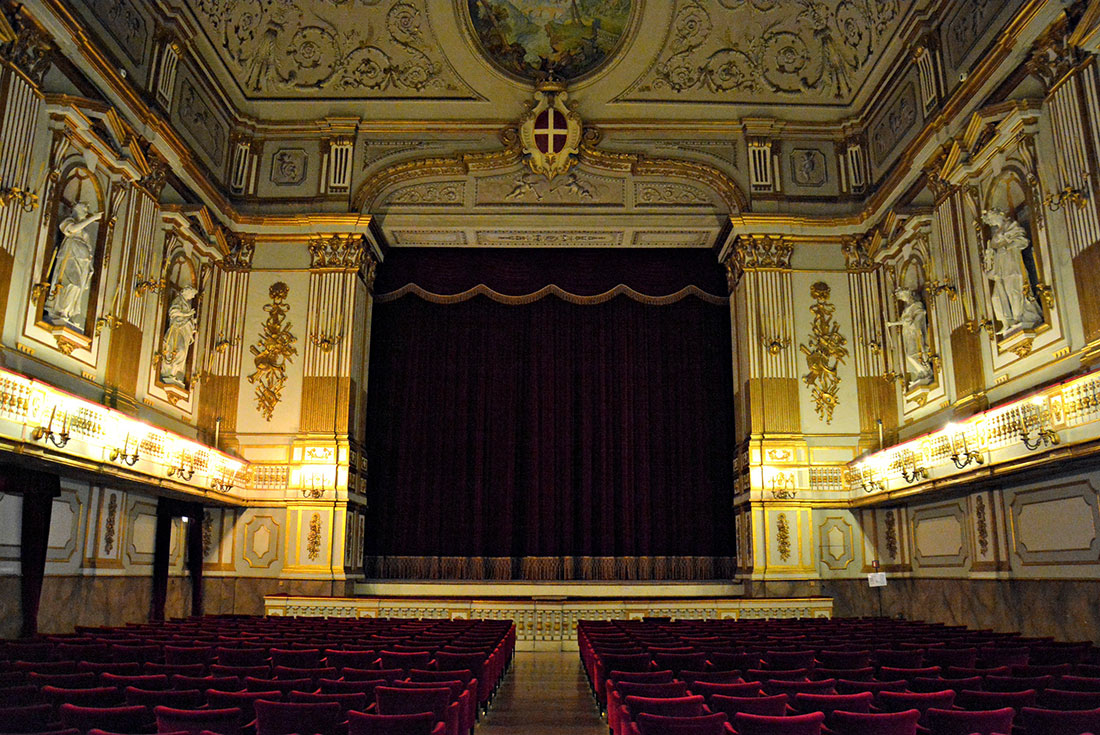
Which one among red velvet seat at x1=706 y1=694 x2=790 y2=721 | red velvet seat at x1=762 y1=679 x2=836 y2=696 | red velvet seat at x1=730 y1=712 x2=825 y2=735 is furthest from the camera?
red velvet seat at x1=762 y1=679 x2=836 y2=696

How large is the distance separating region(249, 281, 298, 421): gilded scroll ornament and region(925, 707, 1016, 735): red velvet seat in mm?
15542

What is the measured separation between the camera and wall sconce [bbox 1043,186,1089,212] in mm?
10680

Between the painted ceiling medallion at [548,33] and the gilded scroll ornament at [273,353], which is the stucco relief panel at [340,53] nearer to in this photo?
the painted ceiling medallion at [548,33]

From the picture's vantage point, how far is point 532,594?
17.3m

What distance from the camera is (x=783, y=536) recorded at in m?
17.0

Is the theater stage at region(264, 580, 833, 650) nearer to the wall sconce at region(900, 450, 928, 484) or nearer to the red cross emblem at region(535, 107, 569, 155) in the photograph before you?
the wall sconce at region(900, 450, 928, 484)

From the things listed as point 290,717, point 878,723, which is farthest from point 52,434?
point 878,723

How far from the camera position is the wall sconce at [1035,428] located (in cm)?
975

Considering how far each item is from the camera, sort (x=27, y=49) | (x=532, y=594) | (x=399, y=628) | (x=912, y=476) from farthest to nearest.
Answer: (x=532, y=594) < (x=912, y=476) < (x=27, y=49) < (x=399, y=628)

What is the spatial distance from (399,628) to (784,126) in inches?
564

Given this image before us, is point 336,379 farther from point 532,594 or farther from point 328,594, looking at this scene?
point 532,594

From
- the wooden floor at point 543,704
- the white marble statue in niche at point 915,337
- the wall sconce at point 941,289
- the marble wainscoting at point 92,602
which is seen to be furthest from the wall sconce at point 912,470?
the marble wainscoting at point 92,602

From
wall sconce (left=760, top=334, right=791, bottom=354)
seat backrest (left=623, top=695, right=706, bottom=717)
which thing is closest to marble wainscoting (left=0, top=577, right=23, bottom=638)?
seat backrest (left=623, top=695, right=706, bottom=717)

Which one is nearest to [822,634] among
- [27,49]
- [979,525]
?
[979,525]
